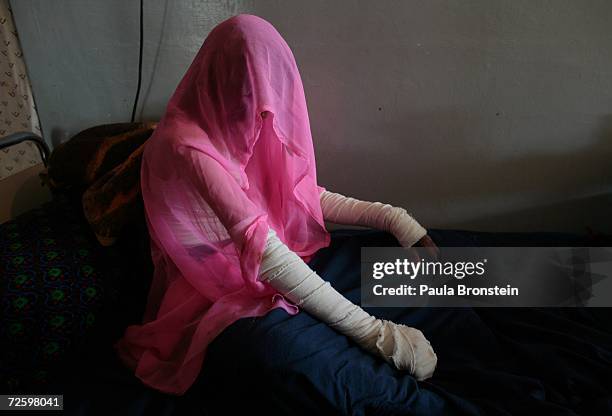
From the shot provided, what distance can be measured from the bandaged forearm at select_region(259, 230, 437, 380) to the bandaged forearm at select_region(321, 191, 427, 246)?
313mm

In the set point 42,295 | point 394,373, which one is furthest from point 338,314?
point 42,295

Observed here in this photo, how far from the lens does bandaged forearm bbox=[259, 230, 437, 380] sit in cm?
80

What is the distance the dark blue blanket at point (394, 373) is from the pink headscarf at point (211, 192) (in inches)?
1.9

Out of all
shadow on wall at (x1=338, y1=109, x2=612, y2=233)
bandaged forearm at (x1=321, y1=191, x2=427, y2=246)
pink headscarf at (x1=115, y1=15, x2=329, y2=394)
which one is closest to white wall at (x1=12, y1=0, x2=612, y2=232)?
shadow on wall at (x1=338, y1=109, x2=612, y2=233)

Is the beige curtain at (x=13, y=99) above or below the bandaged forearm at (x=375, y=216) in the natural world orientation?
above

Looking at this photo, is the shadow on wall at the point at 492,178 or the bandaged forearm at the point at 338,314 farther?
the shadow on wall at the point at 492,178

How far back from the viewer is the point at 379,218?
3.69 feet

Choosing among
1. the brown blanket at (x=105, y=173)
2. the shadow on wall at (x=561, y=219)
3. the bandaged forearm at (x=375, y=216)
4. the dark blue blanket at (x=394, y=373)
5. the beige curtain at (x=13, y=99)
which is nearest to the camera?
the dark blue blanket at (x=394, y=373)

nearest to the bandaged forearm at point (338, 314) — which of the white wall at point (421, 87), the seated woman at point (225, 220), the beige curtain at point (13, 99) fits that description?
the seated woman at point (225, 220)

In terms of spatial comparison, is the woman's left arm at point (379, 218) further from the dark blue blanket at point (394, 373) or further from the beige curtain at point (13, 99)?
the beige curtain at point (13, 99)

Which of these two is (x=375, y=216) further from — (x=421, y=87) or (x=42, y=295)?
(x=42, y=295)

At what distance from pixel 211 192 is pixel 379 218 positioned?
0.50m

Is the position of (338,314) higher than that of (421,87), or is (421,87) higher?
(421,87)

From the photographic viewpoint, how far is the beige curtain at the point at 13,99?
1.22 metres
